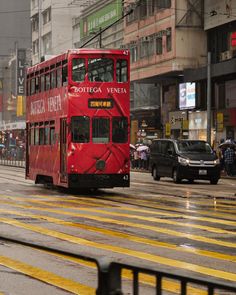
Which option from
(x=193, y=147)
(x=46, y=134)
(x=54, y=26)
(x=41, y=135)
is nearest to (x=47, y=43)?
(x=54, y=26)

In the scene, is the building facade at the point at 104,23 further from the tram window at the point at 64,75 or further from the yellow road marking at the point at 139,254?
the yellow road marking at the point at 139,254

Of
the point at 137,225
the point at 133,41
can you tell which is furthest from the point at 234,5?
the point at 137,225

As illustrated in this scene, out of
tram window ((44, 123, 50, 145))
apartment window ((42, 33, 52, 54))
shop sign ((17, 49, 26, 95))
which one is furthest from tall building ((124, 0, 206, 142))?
apartment window ((42, 33, 52, 54))

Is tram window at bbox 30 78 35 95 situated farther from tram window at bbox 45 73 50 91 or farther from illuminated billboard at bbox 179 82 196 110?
illuminated billboard at bbox 179 82 196 110

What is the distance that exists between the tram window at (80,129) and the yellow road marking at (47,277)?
12314 millimetres

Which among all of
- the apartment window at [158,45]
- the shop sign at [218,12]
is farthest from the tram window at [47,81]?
the apartment window at [158,45]

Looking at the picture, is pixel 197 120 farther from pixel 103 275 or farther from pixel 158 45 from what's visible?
pixel 103 275

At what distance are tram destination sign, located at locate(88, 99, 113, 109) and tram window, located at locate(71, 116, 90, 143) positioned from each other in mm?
446

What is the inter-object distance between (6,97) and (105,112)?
94017 mm

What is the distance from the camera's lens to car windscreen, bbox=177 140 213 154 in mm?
30820

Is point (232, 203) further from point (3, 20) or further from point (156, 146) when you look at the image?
point (3, 20)

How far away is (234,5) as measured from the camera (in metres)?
45.4

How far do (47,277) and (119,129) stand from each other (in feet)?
46.1

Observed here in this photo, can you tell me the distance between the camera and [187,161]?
29.9m
